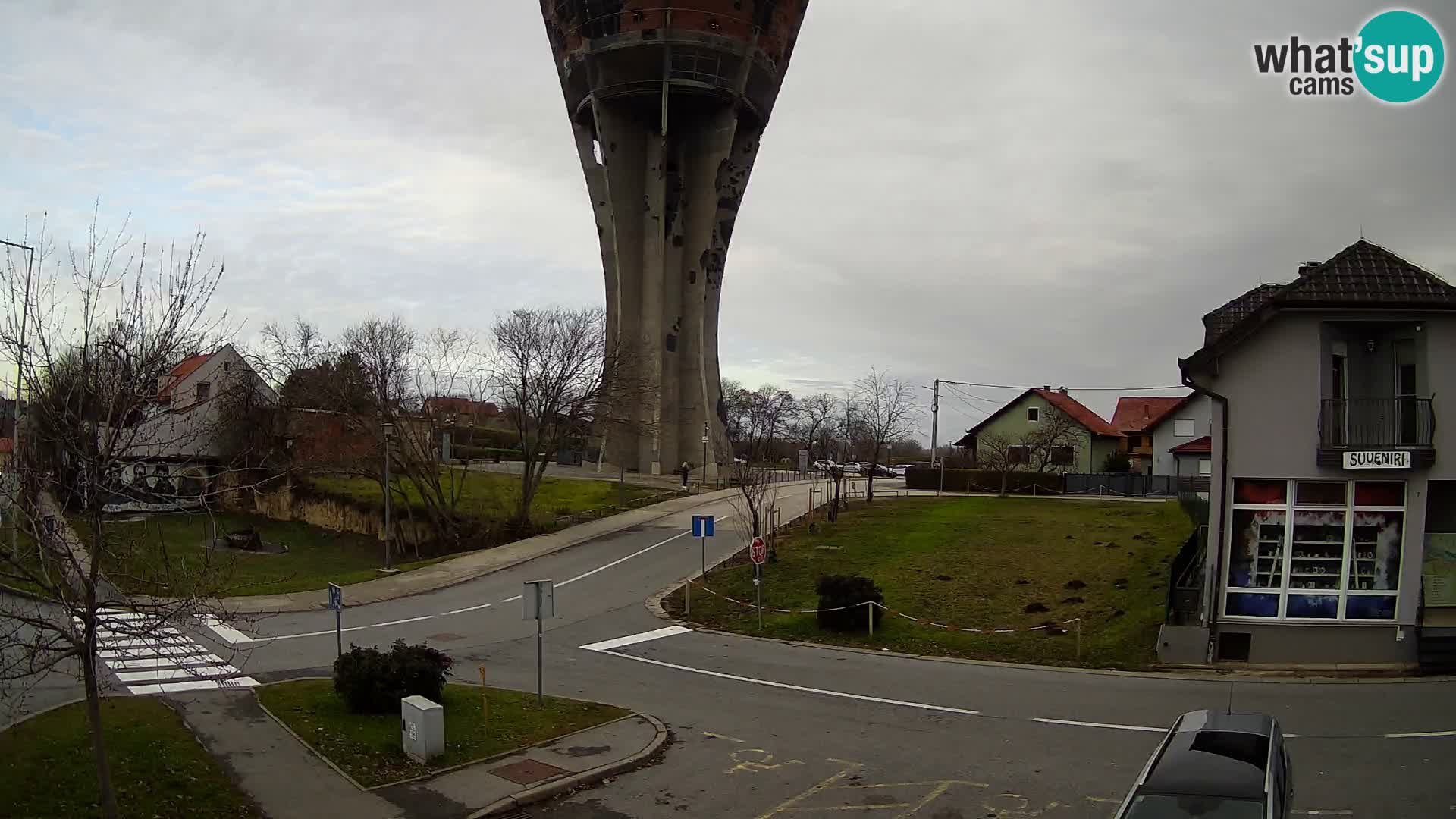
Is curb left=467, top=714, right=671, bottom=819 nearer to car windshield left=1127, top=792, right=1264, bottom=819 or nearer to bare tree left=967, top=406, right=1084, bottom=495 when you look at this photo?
car windshield left=1127, top=792, right=1264, bottom=819

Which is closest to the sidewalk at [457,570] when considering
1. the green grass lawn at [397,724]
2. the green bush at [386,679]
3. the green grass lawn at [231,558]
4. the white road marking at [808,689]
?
the green grass lawn at [231,558]

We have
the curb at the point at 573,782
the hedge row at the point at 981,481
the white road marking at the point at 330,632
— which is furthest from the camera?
the hedge row at the point at 981,481

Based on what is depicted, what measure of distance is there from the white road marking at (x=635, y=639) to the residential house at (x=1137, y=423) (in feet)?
187

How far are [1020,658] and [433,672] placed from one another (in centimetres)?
1127

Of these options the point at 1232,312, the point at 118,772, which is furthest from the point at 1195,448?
the point at 118,772

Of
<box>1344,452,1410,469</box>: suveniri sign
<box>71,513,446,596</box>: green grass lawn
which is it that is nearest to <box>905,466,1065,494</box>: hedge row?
<box>71,513,446,596</box>: green grass lawn

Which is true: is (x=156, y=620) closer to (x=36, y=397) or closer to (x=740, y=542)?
(x=36, y=397)

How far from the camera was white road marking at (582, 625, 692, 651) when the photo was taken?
70.7 feet

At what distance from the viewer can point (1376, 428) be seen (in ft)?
58.6

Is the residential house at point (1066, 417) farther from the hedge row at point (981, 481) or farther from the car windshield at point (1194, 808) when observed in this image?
the car windshield at point (1194, 808)

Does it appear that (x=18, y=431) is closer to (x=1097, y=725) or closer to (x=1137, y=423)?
(x=1097, y=725)

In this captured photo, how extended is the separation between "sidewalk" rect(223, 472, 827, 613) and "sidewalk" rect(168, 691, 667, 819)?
9050mm

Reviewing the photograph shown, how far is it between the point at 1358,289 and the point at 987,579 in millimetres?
12157

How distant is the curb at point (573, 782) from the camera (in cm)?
1116
